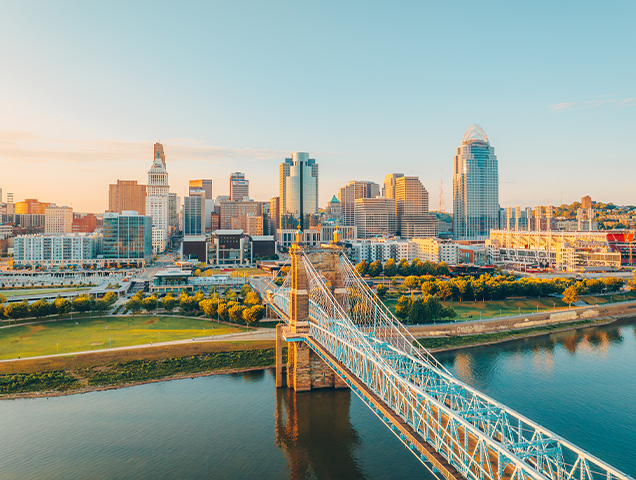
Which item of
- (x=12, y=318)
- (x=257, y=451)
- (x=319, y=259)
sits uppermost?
(x=319, y=259)

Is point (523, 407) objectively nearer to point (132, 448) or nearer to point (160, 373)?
point (132, 448)

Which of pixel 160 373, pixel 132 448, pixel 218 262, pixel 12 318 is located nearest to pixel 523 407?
pixel 132 448

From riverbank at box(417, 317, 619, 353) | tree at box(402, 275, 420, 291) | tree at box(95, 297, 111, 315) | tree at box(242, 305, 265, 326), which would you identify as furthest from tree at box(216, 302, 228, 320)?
tree at box(402, 275, 420, 291)

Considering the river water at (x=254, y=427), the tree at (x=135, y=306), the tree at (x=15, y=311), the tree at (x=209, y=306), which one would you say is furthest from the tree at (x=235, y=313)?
the tree at (x=15, y=311)

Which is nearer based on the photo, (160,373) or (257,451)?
(257,451)

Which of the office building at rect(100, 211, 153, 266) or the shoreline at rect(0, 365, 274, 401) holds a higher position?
A: the office building at rect(100, 211, 153, 266)

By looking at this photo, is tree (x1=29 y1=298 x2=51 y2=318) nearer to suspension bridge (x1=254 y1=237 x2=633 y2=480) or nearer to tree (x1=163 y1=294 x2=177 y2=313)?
tree (x1=163 y1=294 x2=177 y2=313)
